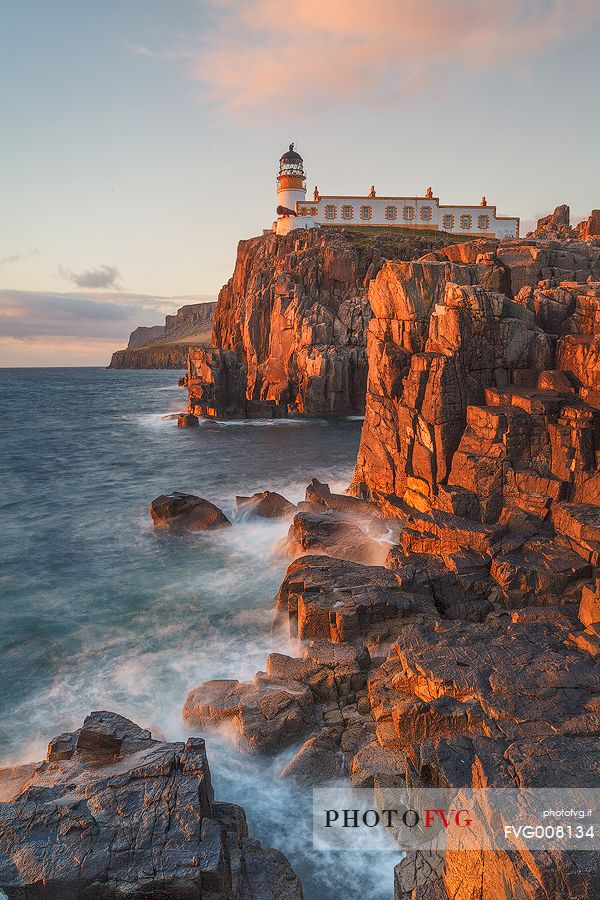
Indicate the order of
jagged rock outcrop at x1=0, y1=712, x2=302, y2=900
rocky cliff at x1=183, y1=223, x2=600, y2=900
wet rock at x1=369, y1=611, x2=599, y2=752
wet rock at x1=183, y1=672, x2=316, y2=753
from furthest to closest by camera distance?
wet rock at x1=183, y1=672, x2=316, y2=753, wet rock at x1=369, y1=611, x2=599, y2=752, rocky cliff at x1=183, y1=223, x2=600, y2=900, jagged rock outcrop at x1=0, y1=712, x2=302, y2=900

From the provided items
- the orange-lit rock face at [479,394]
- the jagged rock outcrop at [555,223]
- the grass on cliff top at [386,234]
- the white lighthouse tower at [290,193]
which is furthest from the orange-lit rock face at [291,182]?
the orange-lit rock face at [479,394]

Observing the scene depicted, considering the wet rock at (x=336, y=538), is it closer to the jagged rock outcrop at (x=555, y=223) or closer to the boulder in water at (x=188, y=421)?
the boulder in water at (x=188, y=421)

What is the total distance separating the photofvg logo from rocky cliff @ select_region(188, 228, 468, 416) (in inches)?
2366

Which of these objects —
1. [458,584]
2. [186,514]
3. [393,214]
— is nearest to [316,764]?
[458,584]

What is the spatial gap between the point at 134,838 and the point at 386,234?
314 feet

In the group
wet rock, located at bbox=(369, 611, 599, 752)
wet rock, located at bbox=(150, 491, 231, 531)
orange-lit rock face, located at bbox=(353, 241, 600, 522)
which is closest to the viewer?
wet rock, located at bbox=(369, 611, 599, 752)

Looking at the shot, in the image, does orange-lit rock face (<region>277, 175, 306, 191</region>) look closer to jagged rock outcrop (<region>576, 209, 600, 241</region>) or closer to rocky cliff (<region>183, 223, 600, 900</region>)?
jagged rock outcrop (<region>576, 209, 600, 241</region>)

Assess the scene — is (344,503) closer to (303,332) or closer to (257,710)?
(257,710)

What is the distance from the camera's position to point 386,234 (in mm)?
91812

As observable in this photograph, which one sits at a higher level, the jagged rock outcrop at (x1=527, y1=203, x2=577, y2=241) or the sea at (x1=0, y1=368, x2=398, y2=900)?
the jagged rock outcrop at (x1=527, y1=203, x2=577, y2=241)

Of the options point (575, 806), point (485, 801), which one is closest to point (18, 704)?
point (485, 801)

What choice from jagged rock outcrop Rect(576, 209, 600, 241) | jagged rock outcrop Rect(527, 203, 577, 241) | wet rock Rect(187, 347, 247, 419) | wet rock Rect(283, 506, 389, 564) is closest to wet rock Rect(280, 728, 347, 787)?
wet rock Rect(283, 506, 389, 564)

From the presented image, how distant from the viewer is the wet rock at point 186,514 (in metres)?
28.6

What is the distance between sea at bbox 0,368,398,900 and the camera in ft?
36.8
